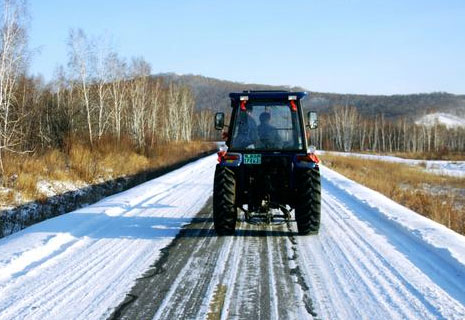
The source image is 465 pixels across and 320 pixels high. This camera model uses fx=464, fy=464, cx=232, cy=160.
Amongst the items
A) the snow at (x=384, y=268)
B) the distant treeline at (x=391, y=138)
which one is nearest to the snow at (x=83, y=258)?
the snow at (x=384, y=268)

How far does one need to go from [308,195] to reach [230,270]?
226 cm

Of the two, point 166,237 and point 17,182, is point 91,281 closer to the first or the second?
point 166,237

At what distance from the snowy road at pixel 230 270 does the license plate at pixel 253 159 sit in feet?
4.23

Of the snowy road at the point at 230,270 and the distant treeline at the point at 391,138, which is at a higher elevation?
the distant treeline at the point at 391,138

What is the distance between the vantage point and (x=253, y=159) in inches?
301

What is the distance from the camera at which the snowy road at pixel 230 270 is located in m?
4.48

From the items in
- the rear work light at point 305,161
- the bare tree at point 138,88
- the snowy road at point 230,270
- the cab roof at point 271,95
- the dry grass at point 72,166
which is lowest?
the snowy road at point 230,270

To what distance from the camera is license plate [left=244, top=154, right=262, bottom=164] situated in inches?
300

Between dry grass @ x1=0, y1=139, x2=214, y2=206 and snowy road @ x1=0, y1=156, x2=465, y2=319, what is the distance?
20.3 feet

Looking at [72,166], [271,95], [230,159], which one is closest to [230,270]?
[230,159]

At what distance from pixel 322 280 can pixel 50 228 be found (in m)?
5.00

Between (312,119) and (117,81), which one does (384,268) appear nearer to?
(312,119)

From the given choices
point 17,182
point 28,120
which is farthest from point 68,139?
point 28,120

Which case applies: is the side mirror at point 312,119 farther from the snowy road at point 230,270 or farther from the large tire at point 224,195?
the snowy road at point 230,270
